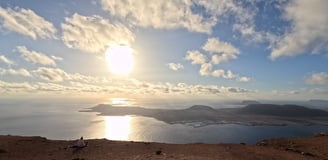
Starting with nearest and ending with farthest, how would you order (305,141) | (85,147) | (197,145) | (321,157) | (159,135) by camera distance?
(321,157), (85,147), (197,145), (305,141), (159,135)

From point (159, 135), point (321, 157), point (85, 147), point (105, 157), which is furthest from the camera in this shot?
point (159, 135)

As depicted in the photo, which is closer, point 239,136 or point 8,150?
point 8,150

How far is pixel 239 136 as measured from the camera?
194 metres

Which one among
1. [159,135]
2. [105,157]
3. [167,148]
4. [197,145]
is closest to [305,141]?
[197,145]

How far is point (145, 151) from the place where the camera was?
23984 mm

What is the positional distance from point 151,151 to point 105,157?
4.10 metres

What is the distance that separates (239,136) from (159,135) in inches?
2238

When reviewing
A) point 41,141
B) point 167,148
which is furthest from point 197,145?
point 41,141

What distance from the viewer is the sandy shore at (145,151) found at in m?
22.3

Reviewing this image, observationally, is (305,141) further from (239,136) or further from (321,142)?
(239,136)

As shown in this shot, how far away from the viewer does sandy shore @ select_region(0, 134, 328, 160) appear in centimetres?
2233

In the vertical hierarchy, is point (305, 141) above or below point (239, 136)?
above

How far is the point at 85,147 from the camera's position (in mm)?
25391

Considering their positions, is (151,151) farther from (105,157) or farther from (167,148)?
(105,157)
